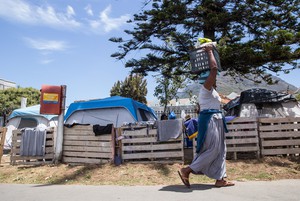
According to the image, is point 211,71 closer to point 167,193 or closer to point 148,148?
point 167,193

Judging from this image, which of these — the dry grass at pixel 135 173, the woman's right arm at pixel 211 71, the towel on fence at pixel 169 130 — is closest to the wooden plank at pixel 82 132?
the dry grass at pixel 135 173

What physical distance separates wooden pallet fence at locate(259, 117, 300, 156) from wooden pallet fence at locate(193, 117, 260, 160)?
191mm

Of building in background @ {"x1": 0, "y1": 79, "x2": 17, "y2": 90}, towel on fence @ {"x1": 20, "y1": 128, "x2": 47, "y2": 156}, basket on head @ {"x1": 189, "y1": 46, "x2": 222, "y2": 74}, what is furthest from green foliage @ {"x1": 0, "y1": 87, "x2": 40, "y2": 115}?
basket on head @ {"x1": 189, "y1": 46, "x2": 222, "y2": 74}

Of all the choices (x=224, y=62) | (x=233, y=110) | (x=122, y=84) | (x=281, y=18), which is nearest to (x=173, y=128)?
(x=224, y=62)

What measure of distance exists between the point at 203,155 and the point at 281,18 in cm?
763

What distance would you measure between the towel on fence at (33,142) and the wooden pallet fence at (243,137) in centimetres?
556

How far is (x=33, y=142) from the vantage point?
25.6 ft

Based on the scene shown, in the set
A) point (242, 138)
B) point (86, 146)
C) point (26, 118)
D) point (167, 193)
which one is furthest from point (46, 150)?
point (26, 118)

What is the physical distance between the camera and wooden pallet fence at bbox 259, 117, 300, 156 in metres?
6.76

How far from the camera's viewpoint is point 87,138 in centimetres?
748

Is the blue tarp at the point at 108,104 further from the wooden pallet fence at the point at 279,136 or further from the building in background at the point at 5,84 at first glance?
the building in background at the point at 5,84

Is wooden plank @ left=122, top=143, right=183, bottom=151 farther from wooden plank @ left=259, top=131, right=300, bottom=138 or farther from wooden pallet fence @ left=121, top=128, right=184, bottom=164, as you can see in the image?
wooden plank @ left=259, top=131, right=300, bottom=138

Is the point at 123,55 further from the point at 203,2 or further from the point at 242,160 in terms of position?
the point at 242,160

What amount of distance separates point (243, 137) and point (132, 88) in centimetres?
2878
